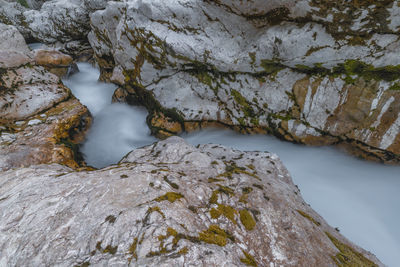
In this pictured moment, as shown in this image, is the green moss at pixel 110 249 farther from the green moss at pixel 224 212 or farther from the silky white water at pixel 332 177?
the silky white water at pixel 332 177

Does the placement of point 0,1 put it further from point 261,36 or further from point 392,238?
point 392,238

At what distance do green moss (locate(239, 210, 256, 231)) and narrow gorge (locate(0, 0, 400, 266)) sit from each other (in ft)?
0.09

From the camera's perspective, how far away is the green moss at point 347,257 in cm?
420

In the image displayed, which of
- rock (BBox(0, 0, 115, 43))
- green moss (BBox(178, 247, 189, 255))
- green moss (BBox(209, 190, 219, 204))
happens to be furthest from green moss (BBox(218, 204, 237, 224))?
rock (BBox(0, 0, 115, 43))

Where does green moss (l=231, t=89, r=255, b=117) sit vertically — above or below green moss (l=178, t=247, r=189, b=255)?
above

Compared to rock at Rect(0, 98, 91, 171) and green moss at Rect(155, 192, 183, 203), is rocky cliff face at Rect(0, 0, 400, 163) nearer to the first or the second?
rock at Rect(0, 98, 91, 171)

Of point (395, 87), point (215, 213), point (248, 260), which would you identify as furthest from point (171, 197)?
point (395, 87)

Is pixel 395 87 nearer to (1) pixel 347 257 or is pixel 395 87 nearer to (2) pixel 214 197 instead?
(1) pixel 347 257

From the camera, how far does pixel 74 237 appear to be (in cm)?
374

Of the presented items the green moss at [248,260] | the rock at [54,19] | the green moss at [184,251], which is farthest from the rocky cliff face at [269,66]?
the green moss at [184,251]

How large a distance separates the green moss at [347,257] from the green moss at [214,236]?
2.73m

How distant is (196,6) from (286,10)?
4.51 m

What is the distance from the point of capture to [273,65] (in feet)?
30.9

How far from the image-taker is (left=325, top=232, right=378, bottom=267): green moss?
4.20 metres
